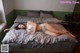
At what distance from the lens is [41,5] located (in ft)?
11.7

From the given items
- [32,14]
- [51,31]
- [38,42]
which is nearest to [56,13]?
[32,14]

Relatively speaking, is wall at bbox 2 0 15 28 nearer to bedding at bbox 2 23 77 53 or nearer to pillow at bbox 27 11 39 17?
pillow at bbox 27 11 39 17

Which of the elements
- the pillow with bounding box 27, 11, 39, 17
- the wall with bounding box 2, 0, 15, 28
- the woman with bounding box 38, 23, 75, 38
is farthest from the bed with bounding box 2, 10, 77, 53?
the pillow with bounding box 27, 11, 39, 17

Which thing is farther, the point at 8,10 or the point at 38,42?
the point at 8,10

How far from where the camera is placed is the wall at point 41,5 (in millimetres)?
3500

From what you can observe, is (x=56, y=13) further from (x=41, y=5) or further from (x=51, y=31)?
(x=51, y=31)

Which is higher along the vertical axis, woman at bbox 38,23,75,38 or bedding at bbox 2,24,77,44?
woman at bbox 38,23,75,38

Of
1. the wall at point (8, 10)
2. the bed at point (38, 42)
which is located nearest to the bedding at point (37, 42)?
the bed at point (38, 42)

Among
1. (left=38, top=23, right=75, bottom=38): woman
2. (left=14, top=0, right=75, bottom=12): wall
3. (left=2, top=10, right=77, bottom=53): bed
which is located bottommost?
(left=2, top=10, right=77, bottom=53): bed

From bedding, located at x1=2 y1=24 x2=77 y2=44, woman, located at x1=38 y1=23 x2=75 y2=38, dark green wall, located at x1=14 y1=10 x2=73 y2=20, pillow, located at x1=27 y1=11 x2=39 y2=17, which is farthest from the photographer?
dark green wall, located at x1=14 y1=10 x2=73 y2=20

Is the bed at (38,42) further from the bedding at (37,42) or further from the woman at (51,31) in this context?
the woman at (51,31)

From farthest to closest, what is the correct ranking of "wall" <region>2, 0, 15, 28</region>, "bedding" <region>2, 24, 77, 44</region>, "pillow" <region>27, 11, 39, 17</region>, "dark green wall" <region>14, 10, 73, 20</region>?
"dark green wall" <region>14, 10, 73, 20</region> < "pillow" <region>27, 11, 39, 17</region> < "wall" <region>2, 0, 15, 28</region> < "bedding" <region>2, 24, 77, 44</region>

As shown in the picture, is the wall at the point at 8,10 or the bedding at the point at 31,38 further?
the wall at the point at 8,10

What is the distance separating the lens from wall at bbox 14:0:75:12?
350 centimetres
